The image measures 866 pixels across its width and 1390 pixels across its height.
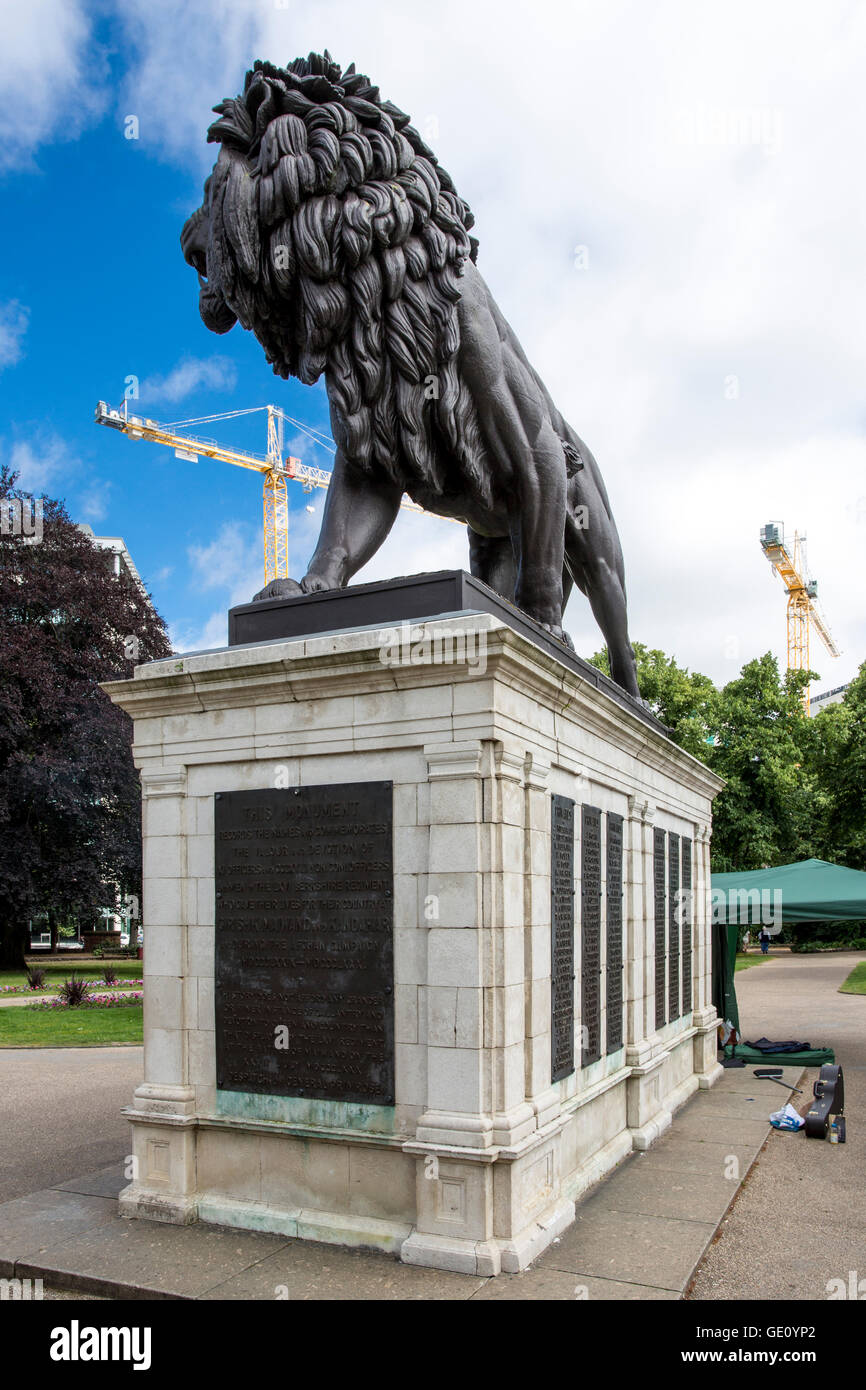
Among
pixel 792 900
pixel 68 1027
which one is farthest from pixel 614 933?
pixel 68 1027

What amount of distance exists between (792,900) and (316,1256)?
11.5m

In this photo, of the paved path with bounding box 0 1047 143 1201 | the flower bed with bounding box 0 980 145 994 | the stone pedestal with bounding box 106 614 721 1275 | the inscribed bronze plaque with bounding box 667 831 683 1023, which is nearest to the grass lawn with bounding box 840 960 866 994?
the inscribed bronze plaque with bounding box 667 831 683 1023

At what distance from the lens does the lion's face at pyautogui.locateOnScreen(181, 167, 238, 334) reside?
287 inches

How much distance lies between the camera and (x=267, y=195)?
669 centimetres

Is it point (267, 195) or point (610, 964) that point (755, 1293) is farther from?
point (267, 195)

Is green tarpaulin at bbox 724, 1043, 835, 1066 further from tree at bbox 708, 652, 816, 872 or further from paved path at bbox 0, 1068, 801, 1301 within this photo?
tree at bbox 708, 652, 816, 872

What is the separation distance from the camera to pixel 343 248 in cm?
677

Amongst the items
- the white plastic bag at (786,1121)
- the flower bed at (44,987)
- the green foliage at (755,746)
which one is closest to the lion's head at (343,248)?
the white plastic bag at (786,1121)

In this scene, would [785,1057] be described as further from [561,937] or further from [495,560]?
[495,560]

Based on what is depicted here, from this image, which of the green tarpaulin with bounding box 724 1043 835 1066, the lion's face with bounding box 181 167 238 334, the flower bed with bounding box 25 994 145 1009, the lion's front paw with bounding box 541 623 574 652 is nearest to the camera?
the lion's face with bounding box 181 167 238 334

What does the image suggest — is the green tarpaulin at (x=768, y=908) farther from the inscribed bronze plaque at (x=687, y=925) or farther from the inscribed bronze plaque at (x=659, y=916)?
the inscribed bronze plaque at (x=659, y=916)

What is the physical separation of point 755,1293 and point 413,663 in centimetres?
412

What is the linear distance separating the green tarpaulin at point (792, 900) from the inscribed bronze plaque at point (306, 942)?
1027cm

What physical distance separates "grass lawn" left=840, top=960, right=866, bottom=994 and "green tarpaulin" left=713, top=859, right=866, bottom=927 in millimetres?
10443
